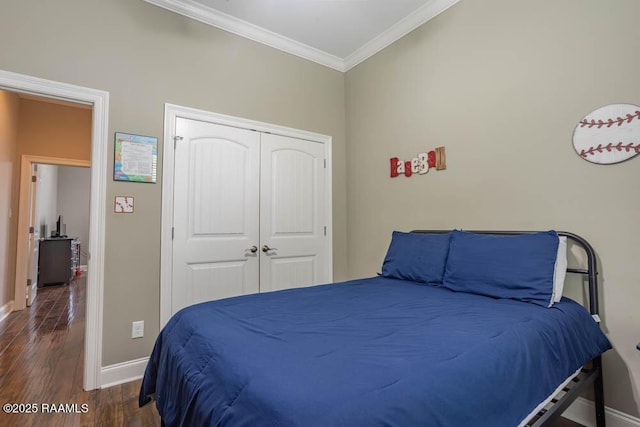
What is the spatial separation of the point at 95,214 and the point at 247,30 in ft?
7.07

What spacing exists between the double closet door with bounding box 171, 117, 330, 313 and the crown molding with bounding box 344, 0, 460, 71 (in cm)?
107

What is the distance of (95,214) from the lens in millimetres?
2320

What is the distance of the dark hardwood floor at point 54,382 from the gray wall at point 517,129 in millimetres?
1204

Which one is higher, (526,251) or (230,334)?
(526,251)

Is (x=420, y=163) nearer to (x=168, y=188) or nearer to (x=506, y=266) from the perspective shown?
(x=506, y=266)

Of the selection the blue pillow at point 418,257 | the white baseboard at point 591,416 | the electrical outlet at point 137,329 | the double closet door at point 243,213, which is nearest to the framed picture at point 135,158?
the double closet door at point 243,213

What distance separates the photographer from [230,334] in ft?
4.17

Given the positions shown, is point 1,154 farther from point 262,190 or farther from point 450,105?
point 450,105

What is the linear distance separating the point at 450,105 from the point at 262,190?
1.88 m

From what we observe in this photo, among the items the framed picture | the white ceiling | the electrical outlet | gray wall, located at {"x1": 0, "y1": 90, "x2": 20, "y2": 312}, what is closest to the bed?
the electrical outlet

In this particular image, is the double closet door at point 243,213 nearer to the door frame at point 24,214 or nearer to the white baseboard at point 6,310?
the door frame at point 24,214

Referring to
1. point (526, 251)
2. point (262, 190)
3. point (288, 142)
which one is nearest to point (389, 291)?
point (526, 251)

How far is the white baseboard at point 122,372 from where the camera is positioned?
231 centimetres

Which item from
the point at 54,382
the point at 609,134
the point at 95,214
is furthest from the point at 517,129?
the point at 54,382
